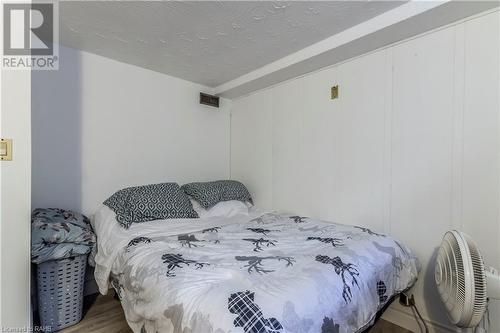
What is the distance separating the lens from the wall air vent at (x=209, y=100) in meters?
3.08

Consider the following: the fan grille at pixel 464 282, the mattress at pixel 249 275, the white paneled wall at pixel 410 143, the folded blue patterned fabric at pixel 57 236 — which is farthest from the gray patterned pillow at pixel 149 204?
the fan grille at pixel 464 282

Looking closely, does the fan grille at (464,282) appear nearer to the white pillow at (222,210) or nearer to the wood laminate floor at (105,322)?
the wood laminate floor at (105,322)

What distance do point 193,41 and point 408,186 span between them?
6.75 feet

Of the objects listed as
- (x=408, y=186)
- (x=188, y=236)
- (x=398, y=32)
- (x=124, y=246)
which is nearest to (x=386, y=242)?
(x=408, y=186)

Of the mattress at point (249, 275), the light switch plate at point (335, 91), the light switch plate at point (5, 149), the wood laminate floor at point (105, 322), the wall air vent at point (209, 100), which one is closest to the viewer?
the mattress at point (249, 275)

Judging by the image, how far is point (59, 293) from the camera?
1.73 meters

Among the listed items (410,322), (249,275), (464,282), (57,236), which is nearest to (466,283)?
(464,282)

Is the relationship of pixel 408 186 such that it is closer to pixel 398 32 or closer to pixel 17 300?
pixel 398 32

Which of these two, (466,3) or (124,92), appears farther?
(124,92)

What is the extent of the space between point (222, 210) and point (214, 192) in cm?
22

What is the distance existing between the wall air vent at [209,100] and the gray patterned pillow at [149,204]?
1225 millimetres

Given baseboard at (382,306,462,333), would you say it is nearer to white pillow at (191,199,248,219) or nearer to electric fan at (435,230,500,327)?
electric fan at (435,230,500,327)

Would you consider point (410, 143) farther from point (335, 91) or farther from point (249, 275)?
point (249, 275)

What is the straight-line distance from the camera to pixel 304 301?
3.23 ft
